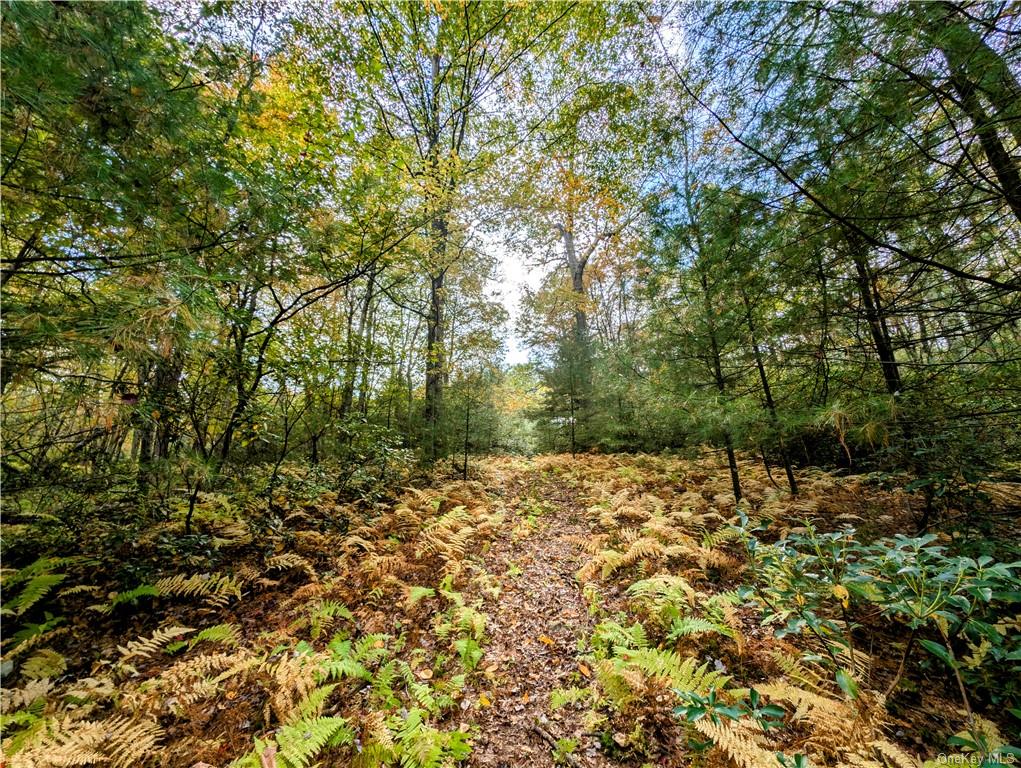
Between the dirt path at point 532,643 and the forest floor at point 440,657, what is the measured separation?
17 millimetres

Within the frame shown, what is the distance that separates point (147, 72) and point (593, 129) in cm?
883

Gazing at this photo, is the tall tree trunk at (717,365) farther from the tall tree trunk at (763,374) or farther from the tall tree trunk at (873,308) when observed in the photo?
the tall tree trunk at (873,308)

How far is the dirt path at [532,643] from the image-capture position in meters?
2.15

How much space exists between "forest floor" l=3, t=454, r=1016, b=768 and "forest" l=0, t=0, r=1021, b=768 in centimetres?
3

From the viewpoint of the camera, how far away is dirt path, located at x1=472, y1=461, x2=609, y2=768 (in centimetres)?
215

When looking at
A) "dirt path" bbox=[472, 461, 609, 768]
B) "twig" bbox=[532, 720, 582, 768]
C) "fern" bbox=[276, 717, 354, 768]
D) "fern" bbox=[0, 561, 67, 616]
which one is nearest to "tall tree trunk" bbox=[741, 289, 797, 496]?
"dirt path" bbox=[472, 461, 609, 768]

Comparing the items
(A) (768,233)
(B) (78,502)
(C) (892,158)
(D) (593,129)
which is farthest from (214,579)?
(D) (593,129)

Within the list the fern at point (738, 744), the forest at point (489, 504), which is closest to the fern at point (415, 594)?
the forest at point (489, 504)

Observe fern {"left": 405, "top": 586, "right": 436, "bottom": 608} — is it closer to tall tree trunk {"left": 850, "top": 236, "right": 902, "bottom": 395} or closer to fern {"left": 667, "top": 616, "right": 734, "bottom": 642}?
fern {"left": 667, "top": 616, "right": 734, "bottom": 642}

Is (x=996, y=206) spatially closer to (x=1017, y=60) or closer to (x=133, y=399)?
(x=1017, y=60)

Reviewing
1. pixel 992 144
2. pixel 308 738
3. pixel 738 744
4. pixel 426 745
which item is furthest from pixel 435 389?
pixel 992 144

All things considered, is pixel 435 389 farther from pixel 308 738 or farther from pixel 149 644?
pixel 308 738

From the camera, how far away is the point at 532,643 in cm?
304

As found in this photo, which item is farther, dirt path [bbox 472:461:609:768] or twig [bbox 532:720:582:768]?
dirt path [bbox 472:461:609:768]
